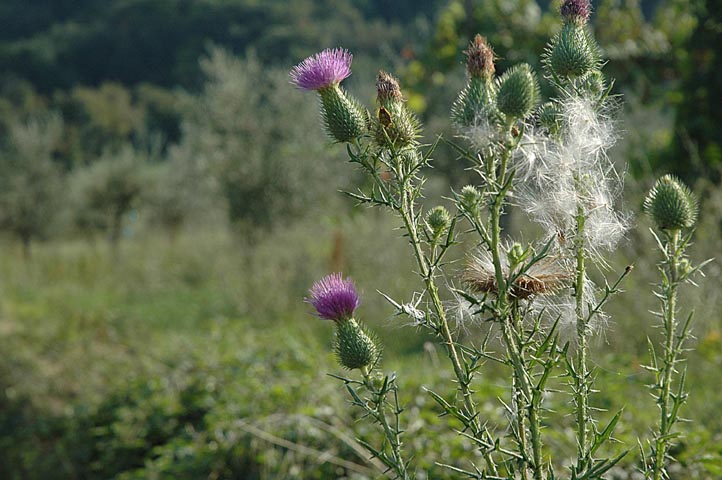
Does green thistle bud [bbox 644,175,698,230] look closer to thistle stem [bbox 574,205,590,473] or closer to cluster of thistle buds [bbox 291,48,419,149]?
thistle stem [bbox 574,205,590,473]

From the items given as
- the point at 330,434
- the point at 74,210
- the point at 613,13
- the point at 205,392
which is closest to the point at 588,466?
the point at 330,434

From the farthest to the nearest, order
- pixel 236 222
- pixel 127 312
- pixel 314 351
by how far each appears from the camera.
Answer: pixel 236 222 < pixel 127 312 < pixel 314 351

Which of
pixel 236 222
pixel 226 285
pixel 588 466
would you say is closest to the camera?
pixel 588 466

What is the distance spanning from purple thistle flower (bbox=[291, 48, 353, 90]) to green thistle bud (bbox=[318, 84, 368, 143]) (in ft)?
0.09

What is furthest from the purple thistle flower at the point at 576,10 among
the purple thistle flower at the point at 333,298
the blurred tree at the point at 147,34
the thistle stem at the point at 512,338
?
the blurred tree at the point at 147,34

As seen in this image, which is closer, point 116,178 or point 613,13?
point 613,13

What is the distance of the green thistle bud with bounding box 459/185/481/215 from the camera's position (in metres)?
0.96

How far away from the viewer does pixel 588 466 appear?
104 cm

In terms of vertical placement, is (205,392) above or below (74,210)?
below

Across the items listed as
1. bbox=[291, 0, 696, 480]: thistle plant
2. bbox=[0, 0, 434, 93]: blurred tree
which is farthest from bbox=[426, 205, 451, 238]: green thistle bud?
bbox=[0, 0, 434, 93]: blurred tree

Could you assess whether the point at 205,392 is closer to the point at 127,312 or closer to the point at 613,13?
the point at 127,312

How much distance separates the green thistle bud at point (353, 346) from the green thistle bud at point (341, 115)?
0.31 m

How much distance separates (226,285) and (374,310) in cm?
324

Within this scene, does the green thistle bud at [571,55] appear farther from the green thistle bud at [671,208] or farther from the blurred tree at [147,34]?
the blurred tree at [147,34]
